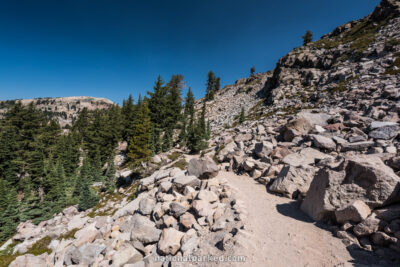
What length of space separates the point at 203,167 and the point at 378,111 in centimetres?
1611

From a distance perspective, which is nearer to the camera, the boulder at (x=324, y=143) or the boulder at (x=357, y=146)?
the boulder at (x=357, y=146)

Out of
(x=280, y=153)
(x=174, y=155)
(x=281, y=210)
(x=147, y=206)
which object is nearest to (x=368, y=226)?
(x=281, y=210)

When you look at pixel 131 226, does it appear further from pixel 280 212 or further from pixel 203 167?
pixel 280 212

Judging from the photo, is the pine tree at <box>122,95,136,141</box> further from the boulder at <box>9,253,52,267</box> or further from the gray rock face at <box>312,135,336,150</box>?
the gray rock face at <box>312,135,336,150</box>

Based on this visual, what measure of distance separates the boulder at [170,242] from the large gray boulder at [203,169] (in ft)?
16.1

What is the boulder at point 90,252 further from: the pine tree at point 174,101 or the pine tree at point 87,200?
the pine tree at point 174,101

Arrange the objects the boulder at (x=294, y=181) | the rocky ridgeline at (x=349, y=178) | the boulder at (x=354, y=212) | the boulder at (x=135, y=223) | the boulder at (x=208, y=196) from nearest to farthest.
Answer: the rocky ridgeline at (x=349, y=178) → the boulder at (x=354, y=212) → the boulder at (x=208, y=196) → the boulder at (x=294, y=181) → the boulder at (x=135, y=223)

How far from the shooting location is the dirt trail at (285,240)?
15.0ft

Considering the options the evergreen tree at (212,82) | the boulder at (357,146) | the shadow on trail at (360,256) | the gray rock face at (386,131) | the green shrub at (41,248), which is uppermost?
the evergreen tree at (212,82)

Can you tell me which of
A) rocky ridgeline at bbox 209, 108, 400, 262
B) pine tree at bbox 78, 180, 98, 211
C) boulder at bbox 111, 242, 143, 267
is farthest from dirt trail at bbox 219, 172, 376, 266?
pine tree at bbox 78, 180, 98, 211

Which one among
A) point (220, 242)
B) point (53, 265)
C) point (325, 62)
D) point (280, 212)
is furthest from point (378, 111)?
point (325, 62)

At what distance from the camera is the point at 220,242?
18.5ft

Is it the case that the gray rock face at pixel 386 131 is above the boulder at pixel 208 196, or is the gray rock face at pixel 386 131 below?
above

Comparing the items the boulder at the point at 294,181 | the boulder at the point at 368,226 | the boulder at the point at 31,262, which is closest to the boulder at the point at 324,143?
the boulder at the point at 294,181
